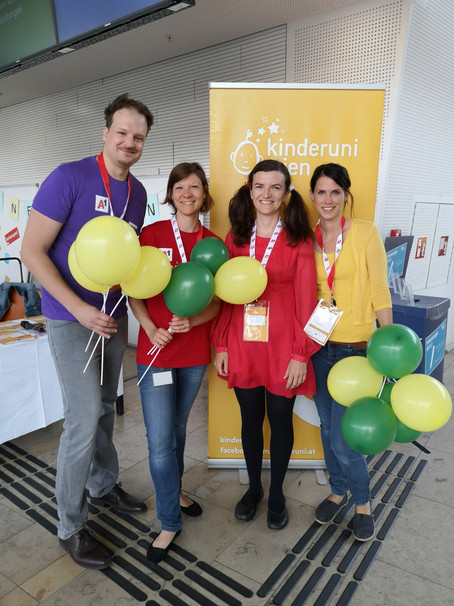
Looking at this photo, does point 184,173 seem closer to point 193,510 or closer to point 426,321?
point 193,510

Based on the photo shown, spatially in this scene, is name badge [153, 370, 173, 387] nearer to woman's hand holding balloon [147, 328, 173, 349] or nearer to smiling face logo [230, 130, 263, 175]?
woman's hand holding balloon [147, 328, 173, 349]

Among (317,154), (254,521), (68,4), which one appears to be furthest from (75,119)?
(254,521)

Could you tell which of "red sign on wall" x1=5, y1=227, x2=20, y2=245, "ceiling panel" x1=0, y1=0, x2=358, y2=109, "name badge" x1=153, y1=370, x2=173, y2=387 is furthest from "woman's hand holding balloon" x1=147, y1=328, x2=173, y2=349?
"red sign on wall" x1=5, y1=227, x2=20, y2=245

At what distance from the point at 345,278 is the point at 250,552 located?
4.39 feet

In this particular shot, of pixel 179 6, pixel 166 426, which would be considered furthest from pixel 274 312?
pixel 179 6

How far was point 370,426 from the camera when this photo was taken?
157 centimetres

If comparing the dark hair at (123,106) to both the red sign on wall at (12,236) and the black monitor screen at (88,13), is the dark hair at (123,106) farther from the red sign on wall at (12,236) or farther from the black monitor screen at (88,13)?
the red sign on wall at (12,236)

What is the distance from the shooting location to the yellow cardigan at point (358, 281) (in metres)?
1.88

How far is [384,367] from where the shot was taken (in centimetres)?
162

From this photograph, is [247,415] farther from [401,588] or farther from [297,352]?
[401,588]

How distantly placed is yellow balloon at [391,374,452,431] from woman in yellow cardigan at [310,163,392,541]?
1.26ft

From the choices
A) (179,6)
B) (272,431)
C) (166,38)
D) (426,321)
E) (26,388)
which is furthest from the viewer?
(166,38)

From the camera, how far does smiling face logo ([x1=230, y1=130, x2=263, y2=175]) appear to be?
2305 mm

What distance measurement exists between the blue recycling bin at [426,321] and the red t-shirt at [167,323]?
2113 mm
